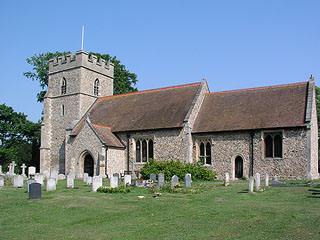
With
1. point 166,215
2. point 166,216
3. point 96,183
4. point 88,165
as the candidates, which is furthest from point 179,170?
point 166,216

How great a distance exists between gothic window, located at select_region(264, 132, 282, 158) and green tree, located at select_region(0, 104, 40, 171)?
91.6 feet

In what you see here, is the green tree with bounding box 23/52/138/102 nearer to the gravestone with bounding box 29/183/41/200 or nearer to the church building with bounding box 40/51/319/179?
the church building with bounding box 40/51/319/179

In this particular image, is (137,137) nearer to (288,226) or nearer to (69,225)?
(69,225)

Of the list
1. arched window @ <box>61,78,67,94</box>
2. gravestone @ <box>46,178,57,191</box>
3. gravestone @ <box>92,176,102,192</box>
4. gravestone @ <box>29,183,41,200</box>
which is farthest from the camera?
arched window @ <box>61,78,67,94</box>

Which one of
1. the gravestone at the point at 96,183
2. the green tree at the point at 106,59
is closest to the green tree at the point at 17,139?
the green tree at the point at 106,59

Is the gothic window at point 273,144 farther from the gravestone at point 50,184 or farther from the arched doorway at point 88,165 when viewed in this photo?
the gravestone at point 50,184

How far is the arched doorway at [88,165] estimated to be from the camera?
28456 mm

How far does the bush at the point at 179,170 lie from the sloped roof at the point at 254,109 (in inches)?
120

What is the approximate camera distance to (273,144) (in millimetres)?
24078

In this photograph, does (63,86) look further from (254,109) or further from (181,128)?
(254,109)

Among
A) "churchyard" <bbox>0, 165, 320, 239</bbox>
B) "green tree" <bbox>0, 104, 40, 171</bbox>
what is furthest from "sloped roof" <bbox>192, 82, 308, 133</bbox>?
"green tree" <bbox>0, 104, 40, 171</bbox>

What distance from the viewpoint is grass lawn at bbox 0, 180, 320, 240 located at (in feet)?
29.5

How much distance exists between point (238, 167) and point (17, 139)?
32.4 m

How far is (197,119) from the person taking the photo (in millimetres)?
27688
